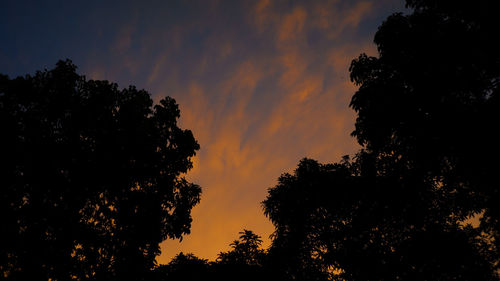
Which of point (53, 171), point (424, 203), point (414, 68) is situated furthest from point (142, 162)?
point (424, 203)

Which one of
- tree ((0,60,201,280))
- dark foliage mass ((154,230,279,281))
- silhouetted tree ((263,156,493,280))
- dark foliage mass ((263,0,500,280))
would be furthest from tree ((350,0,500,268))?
tree ((0,60,201,280))

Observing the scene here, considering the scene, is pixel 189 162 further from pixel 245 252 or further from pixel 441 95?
pixel 441 95

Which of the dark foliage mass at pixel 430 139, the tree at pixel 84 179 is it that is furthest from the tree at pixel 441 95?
the tree at pixel 84 179

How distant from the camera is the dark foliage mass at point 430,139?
9.50m

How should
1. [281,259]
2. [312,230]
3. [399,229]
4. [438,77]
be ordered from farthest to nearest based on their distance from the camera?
[312,230]
[281,259]
[399,229]
[438,77]

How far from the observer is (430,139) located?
10992 mm

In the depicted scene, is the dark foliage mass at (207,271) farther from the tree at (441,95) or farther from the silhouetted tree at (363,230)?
the tree at (441,95)

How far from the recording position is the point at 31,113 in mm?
13500

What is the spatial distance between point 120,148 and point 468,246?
25070 mm

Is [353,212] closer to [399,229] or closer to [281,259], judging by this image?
[399,229]

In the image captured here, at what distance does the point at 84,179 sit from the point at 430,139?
A: 1632cm

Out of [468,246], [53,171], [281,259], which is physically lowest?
[468,246]

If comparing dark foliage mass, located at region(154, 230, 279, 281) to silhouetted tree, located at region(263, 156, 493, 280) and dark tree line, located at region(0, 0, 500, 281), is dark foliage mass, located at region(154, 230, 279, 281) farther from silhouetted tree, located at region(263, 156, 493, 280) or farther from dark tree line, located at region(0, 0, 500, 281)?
silhouetted tree, located at region(263, 156, 493, 280)

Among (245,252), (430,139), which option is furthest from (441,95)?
(245,252)
